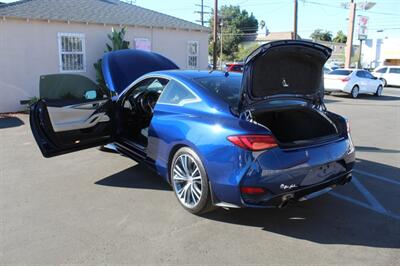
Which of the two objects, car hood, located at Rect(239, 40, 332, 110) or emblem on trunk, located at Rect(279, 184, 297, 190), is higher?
car hood, located at Rect(239, 40, 332, 110)

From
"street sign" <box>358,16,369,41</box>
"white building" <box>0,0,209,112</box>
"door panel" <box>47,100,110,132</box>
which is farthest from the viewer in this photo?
"street sign" <box>358,16,369,41</box>

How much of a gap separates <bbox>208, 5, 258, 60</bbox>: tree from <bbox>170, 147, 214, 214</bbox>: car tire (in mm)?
72032

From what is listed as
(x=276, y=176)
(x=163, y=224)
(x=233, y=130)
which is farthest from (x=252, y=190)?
(x=163, y=224)

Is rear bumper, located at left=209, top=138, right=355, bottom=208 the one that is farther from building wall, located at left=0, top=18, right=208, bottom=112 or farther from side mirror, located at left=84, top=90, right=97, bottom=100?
building wall, located at left=0, top=18, right=208, bottom=112

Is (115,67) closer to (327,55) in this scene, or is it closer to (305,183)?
(327,55)

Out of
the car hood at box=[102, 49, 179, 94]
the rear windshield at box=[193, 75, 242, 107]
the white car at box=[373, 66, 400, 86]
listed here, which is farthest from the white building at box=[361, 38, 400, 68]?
the rear windshield at box=[193, 75, 242, 107]

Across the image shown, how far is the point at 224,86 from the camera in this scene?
443cm

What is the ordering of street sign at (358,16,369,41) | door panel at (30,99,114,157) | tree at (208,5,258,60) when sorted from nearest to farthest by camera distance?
door panel at (30,99,114,157), street sign at (358,16,369,41), tree at (208,5,258,60)

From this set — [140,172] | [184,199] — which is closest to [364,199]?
[184,199]

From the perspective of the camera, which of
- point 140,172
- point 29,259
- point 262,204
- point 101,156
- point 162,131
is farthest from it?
point 101,156

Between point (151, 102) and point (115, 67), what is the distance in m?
0.87

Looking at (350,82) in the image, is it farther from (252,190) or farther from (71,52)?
(252,190)

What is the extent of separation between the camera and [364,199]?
4.62 meters

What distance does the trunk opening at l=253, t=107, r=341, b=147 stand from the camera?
14.5 feet
